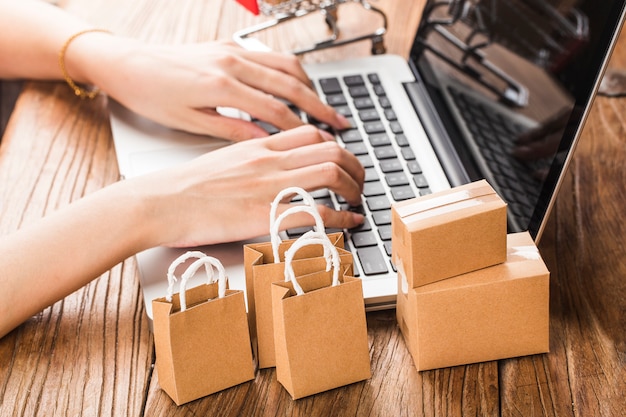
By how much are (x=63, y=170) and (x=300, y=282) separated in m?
0.52

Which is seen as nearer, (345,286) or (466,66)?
(345,286)

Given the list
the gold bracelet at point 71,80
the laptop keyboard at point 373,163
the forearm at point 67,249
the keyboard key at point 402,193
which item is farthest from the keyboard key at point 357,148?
the gold bracelet at point 71,80

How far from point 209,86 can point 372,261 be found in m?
0.37

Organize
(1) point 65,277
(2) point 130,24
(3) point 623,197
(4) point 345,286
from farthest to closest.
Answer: (2) point 130,24, (3) point 623,197, (1) point 65,277, (4) point 345,286

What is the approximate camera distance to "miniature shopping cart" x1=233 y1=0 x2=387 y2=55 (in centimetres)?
128

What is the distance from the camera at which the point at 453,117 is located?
3.55 feet

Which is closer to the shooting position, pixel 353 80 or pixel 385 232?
pixel 385 232

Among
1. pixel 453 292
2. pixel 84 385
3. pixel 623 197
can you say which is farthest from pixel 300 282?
pixel 623 197

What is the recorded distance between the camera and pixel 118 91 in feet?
3.66

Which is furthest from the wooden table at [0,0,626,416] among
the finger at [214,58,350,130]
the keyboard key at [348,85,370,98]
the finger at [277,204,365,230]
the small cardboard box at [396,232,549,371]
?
the keyboard key at [348,85,370,98]

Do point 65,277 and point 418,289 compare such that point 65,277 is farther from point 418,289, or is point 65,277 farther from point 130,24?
point 130,24

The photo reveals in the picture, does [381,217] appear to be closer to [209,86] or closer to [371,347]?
[371,347]

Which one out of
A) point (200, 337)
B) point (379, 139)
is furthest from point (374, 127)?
point (200, 337)

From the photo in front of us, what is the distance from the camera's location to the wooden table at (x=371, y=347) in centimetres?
71
